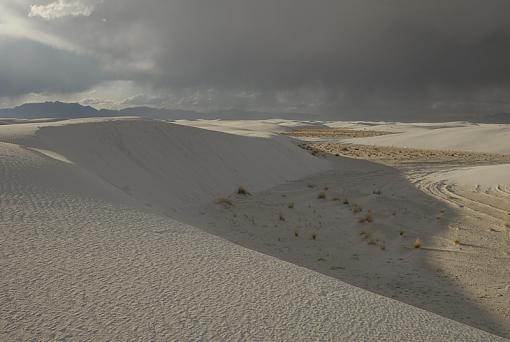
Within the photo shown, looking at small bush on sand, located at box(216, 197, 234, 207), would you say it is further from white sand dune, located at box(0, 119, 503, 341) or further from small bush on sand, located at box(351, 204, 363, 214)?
white sand dune, located at box(0, 119, 503, 341)

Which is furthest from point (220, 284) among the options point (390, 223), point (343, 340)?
point (390, 223)

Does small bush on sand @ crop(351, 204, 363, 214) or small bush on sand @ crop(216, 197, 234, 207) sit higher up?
small bush on sand @ crop(216, 197, 234, 207)

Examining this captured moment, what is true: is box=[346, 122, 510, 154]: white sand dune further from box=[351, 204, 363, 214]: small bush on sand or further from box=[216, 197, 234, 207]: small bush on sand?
box=[216, 197, 234, 207]: small bush on sand

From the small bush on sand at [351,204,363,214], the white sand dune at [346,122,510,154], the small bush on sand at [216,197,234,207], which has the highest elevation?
the white sand dune at [346,122,510,154]

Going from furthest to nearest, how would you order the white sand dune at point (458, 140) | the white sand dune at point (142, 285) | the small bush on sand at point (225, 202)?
the white sand dune at point (458, 140) < the small bush on sand at point (225, 202) < the white sand dune at point (142, 285)

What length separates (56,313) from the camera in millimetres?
3219

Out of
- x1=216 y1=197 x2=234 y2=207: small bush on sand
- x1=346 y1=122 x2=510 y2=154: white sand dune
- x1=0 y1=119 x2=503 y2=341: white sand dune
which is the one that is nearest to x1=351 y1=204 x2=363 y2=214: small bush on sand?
x1=216 y1=197 x2=234 y2=207: small bush on sand

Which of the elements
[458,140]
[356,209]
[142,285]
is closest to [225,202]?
[356,209]

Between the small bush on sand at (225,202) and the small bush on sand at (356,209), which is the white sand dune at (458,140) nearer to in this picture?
the small bush on sand at (356,209)

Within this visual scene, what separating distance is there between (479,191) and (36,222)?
15.7m

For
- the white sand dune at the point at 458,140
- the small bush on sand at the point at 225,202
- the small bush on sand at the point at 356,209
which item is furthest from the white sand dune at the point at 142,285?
the white sand dune at the point at 458,140

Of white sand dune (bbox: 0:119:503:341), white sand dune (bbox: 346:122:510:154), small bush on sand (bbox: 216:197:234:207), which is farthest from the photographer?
white sand dune (bbox: 346:122:510:154)

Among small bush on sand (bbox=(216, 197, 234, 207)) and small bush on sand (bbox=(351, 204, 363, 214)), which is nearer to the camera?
small bush on sand (bbox=(351, 204, 363, 214))

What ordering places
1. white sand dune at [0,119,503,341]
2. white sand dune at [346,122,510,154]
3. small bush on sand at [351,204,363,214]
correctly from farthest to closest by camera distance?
white sand dune at [346,122,510,154] → small bush on sand at [351,204,363,214] → white sand dune at [0,119,503,341]
